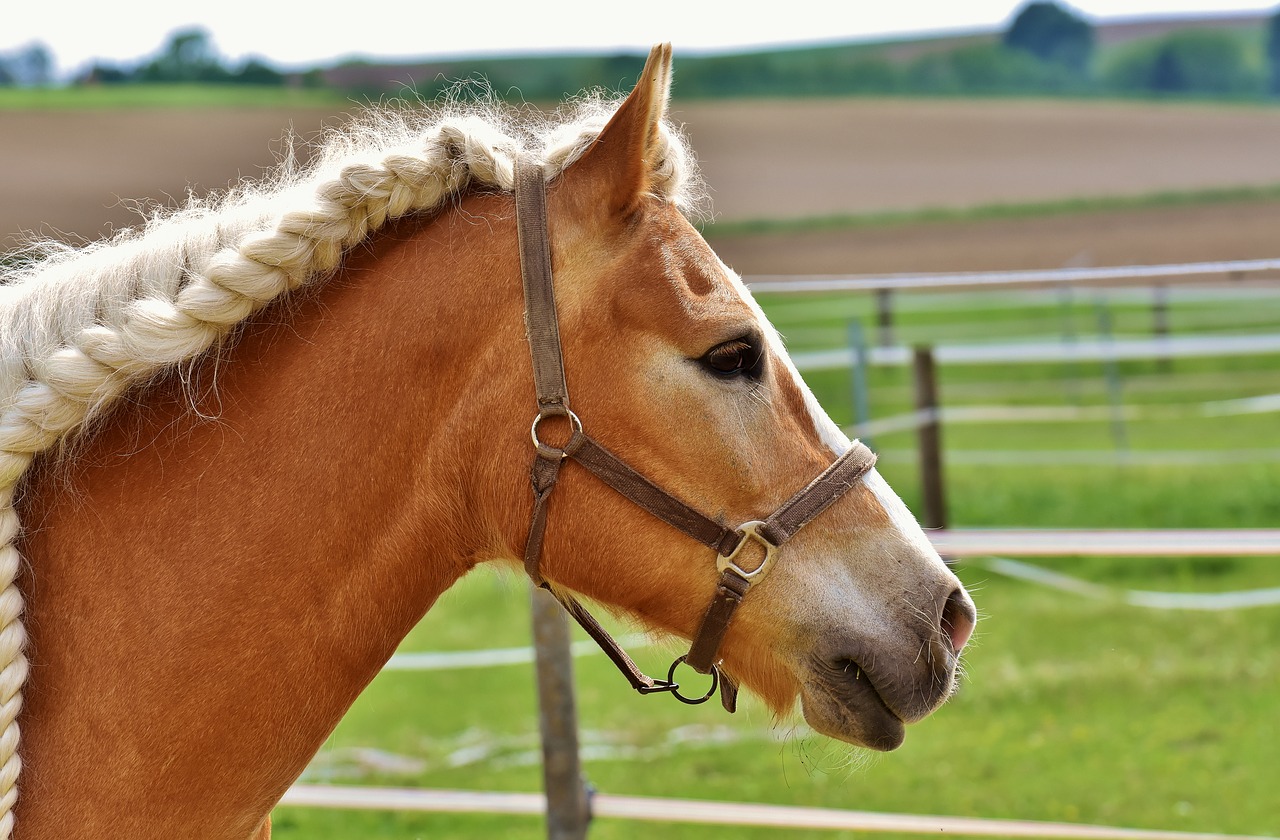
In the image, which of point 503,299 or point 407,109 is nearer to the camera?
point 503,299

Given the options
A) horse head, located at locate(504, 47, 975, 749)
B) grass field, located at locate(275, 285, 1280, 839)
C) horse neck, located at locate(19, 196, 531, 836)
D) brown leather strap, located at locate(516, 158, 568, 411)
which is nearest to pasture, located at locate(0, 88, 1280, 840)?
grass field, located at locate(275, 285, 1280, 839)

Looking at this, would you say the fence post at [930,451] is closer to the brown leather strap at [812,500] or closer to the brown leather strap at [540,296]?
the brown leather strap at [812,500]

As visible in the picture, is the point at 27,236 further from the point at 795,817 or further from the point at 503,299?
the point at 795,817

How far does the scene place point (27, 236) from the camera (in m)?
2.07

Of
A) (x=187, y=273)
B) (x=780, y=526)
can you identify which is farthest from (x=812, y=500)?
(x=187, y=273)

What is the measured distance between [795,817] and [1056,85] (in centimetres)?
3417

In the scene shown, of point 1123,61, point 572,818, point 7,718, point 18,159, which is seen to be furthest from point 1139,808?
point 1123,61

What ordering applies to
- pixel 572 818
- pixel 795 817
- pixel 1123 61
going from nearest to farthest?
pixel 795 817, pixel 572 818, pixel 1123 61

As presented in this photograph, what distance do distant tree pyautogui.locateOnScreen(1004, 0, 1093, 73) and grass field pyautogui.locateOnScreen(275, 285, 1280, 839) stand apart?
89.0ft

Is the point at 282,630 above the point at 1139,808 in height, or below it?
above

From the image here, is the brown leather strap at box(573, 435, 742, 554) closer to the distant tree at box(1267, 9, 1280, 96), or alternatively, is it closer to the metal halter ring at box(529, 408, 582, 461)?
the metal halter ring at box(529, 408, 582, 461)

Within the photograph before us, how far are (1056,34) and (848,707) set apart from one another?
36021 millimetres

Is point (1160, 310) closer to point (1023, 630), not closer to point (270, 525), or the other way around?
point (1023, 630)

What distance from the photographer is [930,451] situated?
25.9 feet
